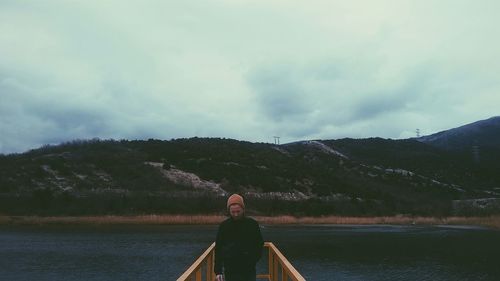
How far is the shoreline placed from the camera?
54531 millimetres

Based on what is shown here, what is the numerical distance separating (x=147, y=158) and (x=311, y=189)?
27.5 m

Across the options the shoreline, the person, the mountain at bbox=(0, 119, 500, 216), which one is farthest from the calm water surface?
the mountain at bbox=(0, 119, 500, 216)

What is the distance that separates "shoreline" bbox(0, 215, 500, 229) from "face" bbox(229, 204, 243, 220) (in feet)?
171

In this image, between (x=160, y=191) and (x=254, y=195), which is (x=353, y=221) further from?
(x=160, y=191)

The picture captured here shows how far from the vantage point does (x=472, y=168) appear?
389 feet

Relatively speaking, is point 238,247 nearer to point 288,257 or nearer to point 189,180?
point 288,257

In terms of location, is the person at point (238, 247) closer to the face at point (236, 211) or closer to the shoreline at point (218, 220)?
the face at point (236, 211)

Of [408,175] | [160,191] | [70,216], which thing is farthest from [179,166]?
[408,175]

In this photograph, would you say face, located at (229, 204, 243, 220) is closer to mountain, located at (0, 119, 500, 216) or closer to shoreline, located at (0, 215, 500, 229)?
shoreline, located at (0, 215, 500, 229)

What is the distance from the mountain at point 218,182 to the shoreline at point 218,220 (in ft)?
6.87

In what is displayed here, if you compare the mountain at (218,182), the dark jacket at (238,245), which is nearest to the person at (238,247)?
the dark jacket at (238,245)

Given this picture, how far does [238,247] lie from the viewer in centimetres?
577

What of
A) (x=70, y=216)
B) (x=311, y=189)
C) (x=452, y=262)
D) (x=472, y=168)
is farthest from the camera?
(x=472, y=168)

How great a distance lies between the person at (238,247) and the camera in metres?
5.75
